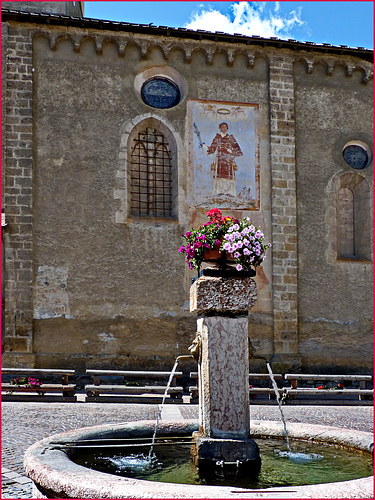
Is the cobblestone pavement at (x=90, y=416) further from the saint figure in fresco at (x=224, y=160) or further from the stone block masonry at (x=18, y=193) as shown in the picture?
the saint figure in fresco at (x=224, y=160)

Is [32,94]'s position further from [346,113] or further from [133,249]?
[346,113]

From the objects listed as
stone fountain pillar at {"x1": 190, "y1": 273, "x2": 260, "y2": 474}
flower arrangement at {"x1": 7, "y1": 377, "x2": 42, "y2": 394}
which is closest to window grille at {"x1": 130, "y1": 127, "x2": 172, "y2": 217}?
flower arrangement at {"x1": 7, "y1": 377, "x2": 42, "y2": 394}

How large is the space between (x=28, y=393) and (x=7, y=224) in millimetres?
4317

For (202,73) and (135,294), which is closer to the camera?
(135,294)

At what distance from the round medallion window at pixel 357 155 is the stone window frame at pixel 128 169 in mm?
4781

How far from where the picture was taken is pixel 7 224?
46.5 ft

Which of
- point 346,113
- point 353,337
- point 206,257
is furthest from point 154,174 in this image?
point 206,257

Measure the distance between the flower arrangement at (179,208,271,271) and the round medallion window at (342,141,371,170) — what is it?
1215 centimetres

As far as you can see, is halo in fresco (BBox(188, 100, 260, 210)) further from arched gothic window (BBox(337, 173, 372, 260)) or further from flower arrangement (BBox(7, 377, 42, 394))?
flower arrangement (BBox(7, 377, 42, 394))

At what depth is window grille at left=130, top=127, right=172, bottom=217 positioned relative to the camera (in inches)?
609

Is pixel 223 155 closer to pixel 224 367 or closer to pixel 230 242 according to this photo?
pixel 230 242

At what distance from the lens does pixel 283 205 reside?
623 inches

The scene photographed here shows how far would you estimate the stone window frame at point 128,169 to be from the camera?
1486 centimetres

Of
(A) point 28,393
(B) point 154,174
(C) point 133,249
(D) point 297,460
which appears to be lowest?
(A) point 28,393
